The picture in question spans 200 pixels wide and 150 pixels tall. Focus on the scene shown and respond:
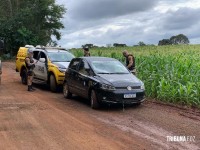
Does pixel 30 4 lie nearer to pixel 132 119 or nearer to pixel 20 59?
pixel 20 59

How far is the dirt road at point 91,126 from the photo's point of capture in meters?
8.32

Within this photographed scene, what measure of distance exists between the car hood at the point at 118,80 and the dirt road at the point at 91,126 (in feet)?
2.69

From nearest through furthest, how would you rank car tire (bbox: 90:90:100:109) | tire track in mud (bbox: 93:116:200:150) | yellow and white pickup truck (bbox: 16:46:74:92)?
tire track in mud (bbox: 93:116:200:150) → car tire (bbox: 90:90:100:109) → yellow and white pickup truck (bbox: 16:46:74:92)

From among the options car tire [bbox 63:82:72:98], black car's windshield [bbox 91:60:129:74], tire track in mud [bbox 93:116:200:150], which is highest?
black car's windshield [bbox 91:60:129:74]

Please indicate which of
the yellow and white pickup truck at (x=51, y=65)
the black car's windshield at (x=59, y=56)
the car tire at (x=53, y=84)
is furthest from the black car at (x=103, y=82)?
the black car's windshield at (x=59, y=56)

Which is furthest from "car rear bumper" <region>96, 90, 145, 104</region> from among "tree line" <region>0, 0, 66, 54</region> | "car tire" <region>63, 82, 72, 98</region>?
"tree line" <region>0, 0, 66, 54</region>

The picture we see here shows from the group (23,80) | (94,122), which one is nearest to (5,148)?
(94,122)

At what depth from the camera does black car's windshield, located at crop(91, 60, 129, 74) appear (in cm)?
1370

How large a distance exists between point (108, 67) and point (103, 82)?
153 cm

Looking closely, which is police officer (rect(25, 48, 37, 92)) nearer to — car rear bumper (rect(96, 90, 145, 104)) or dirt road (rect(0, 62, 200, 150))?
dirt road (rect(0, 62, 200, 150))

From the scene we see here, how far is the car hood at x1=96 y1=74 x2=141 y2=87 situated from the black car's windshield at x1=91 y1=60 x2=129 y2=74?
1.38 feet

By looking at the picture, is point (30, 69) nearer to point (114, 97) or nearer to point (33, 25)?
point (114, 97)

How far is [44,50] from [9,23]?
29.5m

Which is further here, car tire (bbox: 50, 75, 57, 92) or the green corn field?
car tire (bbox: 50, 75, 57, 92)
